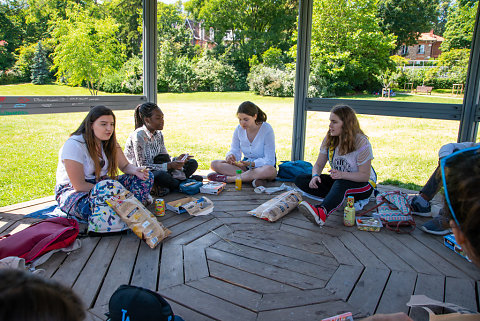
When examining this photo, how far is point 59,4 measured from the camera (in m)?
4.36

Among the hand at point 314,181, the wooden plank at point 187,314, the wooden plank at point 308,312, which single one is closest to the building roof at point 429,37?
the hand at point 314,181

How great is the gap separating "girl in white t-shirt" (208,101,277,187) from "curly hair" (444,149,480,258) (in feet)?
10.8

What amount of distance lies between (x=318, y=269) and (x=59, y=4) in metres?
4.38

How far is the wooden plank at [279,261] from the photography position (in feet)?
7.59

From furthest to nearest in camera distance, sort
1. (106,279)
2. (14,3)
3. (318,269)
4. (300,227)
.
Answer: (14,3), (300,227), (318,269), (106,279)

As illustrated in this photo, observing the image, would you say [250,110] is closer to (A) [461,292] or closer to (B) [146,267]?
(B) [146,267]

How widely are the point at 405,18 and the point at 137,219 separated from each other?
4448 millimetres

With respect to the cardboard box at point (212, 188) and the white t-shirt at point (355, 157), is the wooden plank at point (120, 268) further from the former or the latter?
the white t-shirt at point (355, 157)

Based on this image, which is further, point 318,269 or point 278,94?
point 278,94

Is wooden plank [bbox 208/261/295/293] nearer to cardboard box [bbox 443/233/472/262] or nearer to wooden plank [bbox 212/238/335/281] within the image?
wooden plank [bbox 212/238/335/281]

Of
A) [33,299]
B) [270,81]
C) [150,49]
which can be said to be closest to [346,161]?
[150,49]

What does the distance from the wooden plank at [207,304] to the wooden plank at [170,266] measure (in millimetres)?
77

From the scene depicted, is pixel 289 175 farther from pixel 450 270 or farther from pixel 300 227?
pixel 450 270

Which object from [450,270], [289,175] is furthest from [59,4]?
[450,270]
